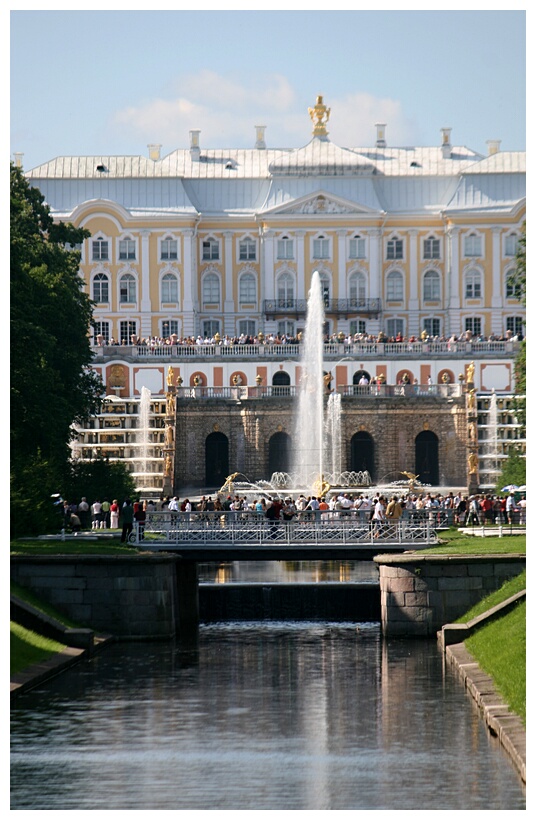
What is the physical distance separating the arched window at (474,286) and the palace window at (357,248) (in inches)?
242

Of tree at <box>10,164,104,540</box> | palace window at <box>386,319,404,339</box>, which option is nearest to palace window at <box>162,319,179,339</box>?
palace window at <box>386,319,404,339</box>

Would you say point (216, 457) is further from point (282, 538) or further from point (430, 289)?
point (282, 538)

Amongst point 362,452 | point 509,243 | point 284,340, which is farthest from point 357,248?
point 362,452

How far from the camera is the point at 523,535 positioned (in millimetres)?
45969

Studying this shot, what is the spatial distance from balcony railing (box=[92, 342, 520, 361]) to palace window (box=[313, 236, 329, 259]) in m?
15.5

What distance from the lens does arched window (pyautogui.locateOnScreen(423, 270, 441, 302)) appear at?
103375 mm

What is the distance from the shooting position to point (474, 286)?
102 metres

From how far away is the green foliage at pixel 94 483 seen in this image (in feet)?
183

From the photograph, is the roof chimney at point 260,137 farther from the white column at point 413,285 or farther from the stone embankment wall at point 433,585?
the stone embankment wall at point 433,585

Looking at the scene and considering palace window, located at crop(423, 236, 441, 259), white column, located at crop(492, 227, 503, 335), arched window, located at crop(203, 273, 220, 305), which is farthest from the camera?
arched window, located at crop(203, 273, 220, 305)

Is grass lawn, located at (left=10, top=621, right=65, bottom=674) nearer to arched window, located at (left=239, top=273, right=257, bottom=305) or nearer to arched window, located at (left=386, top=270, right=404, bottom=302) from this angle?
arched window, located at (left=239, top=273, right=257, bottom=305)

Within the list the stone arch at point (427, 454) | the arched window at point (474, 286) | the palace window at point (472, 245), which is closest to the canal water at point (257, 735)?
the stone arch at point (427, 454)

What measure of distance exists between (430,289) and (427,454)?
24681 millimetres
